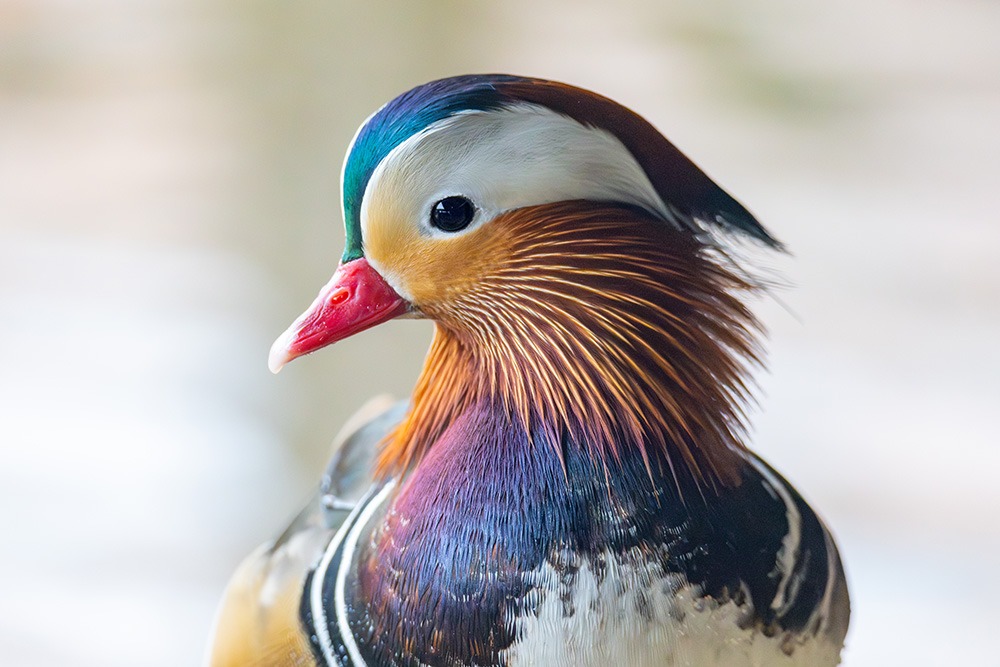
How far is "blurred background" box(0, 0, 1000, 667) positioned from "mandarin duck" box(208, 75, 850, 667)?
81 centimetres

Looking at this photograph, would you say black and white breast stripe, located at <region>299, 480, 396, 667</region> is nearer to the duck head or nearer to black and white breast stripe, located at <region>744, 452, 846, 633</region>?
the duck head

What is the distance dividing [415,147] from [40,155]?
173 cm

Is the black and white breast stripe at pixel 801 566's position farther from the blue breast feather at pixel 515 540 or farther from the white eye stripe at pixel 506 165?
the white eye stripe at pixel 506 165

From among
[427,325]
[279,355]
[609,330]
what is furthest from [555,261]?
[427,325]

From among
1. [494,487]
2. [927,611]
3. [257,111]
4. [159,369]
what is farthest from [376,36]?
[927,611]

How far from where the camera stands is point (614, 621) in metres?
0.49

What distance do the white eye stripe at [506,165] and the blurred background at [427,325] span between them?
815 mm

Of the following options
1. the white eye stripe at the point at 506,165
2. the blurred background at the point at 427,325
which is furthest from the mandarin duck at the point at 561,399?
the blurred background at the point at 427,325

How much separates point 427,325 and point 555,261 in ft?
2.99

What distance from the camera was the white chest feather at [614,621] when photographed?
19.1 inches

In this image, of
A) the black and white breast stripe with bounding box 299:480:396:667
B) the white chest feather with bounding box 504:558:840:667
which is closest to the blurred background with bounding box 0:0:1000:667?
the black and white breast stripe with bounding box 299:480:396:667

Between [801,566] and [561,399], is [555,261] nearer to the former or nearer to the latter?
[561,399]

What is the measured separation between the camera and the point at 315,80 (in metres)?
1.33

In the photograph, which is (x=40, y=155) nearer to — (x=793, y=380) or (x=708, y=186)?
(x=793, y=380)
